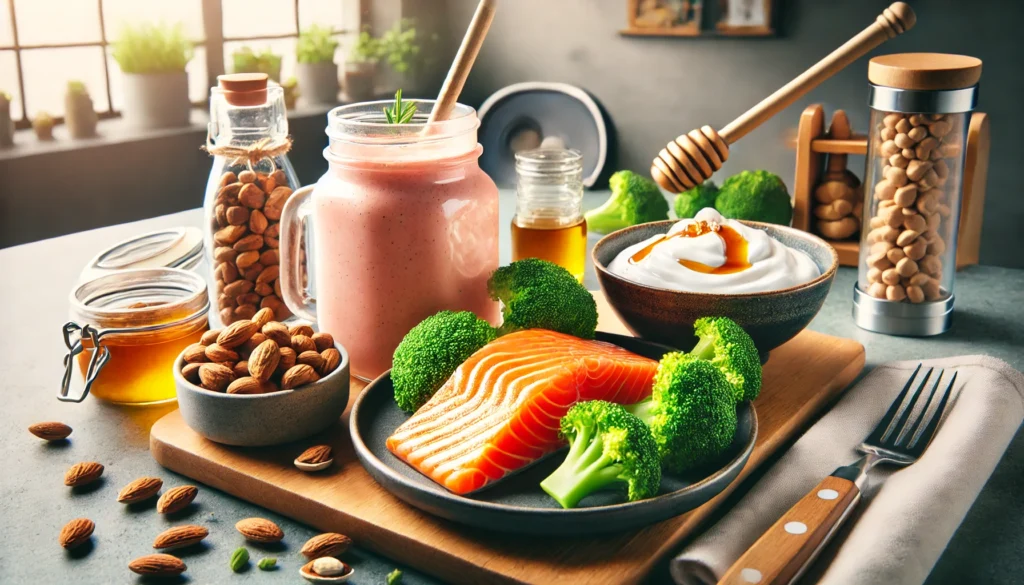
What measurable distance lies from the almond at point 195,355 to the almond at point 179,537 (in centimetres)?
23

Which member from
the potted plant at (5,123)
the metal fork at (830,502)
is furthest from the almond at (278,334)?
the potted plant at (5,123)

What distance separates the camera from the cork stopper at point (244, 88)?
4.42 feet

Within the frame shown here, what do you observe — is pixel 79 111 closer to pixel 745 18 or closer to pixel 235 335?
pixel 745 18

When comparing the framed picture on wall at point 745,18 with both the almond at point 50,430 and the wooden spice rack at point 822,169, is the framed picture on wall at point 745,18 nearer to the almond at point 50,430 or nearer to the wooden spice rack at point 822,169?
the wooden spice rack at point 822,169

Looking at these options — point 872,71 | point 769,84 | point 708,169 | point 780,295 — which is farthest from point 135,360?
point 769,84

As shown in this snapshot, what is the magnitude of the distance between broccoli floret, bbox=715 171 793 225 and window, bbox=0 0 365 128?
2.37 m

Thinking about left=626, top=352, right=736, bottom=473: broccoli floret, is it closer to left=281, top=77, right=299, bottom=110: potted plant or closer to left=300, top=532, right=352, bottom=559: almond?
left=300, top=532, right=352, bottom=559: almond

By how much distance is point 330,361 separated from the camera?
1.13 metres

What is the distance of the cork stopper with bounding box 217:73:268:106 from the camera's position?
1.35 metres

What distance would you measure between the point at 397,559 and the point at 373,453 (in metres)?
0.14

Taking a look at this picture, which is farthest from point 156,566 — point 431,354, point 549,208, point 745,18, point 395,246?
point 745,18

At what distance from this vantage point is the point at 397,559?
0.95m

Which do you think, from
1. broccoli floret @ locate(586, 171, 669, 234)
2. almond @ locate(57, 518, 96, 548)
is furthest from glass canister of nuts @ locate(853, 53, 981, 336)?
almond @ locate(57, 518, 96, 548)

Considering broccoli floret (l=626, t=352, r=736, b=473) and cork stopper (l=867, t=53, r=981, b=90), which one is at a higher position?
cork stopper (l=867, t=53, r=981, b=90)
